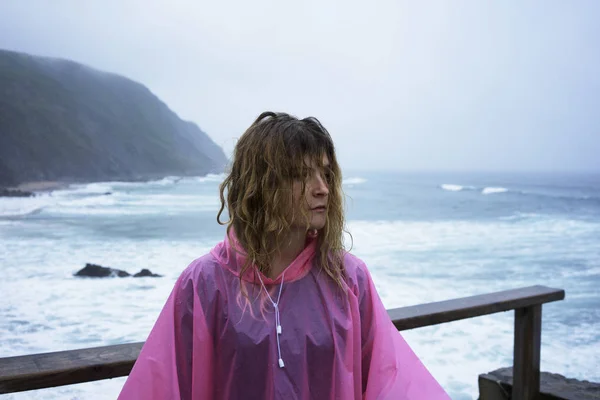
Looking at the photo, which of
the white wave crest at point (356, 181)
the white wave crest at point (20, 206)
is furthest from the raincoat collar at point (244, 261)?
the white wave crest at point (356, 181)

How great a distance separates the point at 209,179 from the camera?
5395mm

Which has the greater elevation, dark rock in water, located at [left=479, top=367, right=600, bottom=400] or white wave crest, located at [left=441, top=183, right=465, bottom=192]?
white wave crest, located at [left=441, top=183, right=465, bottom=192]

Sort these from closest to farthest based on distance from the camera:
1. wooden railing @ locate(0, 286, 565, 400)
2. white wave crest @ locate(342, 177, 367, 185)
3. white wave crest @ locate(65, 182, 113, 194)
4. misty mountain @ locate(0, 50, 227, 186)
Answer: wooden railing @ locate(0, 286, 565, 400), misty mountain @ locate(0, 50, 227, 186), white wave crest @ locate(65, 182, 113, 194), white wave crest @ locate(342, 177, 367, 185)

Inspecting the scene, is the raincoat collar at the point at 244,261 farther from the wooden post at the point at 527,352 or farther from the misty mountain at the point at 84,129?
the misty mountain at the point at 84,129

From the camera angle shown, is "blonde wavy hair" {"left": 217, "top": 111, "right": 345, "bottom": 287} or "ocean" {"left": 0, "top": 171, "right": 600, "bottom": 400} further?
"ocean" {"left": 0, "top": 171, "right": 600, "bottom": 400}

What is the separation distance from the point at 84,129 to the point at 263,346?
4.28 metres

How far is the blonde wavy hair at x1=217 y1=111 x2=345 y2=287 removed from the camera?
909mm

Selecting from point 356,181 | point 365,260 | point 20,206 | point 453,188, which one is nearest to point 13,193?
point 20,206

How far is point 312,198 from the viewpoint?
3.01ft

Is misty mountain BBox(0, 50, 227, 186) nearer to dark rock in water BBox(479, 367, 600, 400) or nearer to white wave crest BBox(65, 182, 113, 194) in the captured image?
white wave crest BBox(65, 182, 113, 194)

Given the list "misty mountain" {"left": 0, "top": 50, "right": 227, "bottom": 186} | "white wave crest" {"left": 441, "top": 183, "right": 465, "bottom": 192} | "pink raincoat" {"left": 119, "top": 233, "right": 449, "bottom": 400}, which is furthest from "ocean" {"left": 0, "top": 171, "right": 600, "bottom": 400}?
"pink raincoat" {"left": 119, "top": 233, "right": 449, "bottom": 400}

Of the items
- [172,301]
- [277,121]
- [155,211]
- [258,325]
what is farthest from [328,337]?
[155,211]

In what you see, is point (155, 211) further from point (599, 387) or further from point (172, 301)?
point (172, 301)

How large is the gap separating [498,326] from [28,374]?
4966 mm
